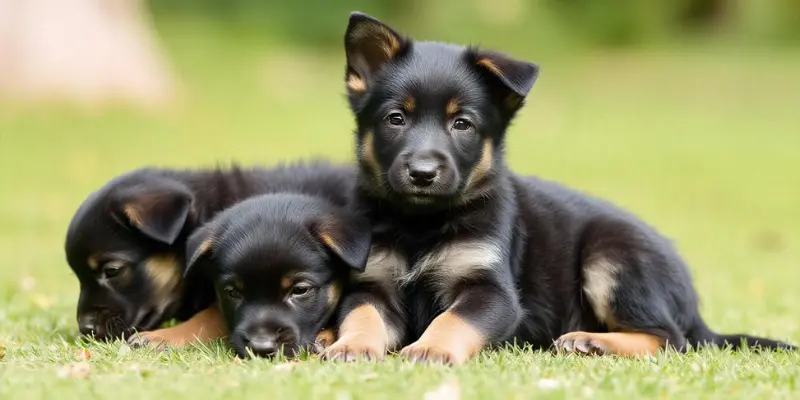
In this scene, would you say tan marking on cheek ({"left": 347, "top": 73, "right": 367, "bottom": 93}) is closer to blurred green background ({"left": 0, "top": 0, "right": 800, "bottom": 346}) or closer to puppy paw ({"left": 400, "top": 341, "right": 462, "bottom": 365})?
blurred green background ({"left": 0, "top": 0, "right": 800, "bottom": 346})

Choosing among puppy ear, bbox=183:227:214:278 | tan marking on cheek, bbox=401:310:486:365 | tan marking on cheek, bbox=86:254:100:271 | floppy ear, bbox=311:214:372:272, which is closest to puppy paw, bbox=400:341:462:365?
tan marking on cheek, bbox=401:310:486:365

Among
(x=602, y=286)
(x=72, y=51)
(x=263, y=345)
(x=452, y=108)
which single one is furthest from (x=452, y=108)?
(x=72, y=51)

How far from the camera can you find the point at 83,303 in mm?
6012

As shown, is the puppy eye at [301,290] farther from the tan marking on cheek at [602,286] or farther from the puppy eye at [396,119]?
the tan marking on cheek at [602,286]

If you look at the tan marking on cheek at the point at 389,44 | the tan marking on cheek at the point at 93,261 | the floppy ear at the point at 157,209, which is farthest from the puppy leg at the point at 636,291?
the tan marking on cheek at the point at 93,261

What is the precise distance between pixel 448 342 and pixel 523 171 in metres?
12.0

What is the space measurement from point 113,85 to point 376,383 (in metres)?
16.0

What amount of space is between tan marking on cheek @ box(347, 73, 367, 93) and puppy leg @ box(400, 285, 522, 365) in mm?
1307

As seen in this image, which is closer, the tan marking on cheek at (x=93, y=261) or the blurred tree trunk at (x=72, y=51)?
the tan marking on cheek at (x=93, y=261)

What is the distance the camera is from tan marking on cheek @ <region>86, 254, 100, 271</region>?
6.00 m

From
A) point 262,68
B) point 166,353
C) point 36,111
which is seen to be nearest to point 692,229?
point 166,353

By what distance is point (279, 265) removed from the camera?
527 centimetres

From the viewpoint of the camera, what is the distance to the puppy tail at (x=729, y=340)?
18.8 feet

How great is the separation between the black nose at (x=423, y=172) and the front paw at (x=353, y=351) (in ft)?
2.72
